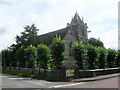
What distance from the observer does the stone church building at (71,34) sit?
40.1 m

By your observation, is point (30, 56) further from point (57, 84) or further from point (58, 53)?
point (57, 84)

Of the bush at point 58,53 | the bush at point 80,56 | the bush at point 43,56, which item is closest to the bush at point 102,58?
the bush at point 80,56

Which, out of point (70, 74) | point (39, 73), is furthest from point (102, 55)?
point (39, 73)

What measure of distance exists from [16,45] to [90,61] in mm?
20365

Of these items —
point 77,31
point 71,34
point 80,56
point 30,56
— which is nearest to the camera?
point 80,56

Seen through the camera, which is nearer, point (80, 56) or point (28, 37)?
point (80, 56)

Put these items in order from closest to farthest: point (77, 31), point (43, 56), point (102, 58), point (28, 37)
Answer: point (43, 56) < point (102, 58) < point (28, 37) < point (77, 31)

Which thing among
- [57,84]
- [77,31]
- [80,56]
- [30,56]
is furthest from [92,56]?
[77,31]

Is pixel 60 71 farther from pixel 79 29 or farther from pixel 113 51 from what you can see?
pixel 79 29

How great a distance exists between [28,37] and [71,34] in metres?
13.1

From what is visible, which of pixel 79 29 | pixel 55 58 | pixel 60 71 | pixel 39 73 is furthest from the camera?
pixel 79 29

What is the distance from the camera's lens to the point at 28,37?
35406 mm

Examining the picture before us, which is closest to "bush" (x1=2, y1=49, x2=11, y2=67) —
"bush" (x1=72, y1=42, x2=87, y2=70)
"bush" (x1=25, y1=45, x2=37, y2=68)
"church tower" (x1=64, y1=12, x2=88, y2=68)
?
"bush" (x1=25, y1=45, x2=37, y2=68)

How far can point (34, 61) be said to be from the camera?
2552cm
